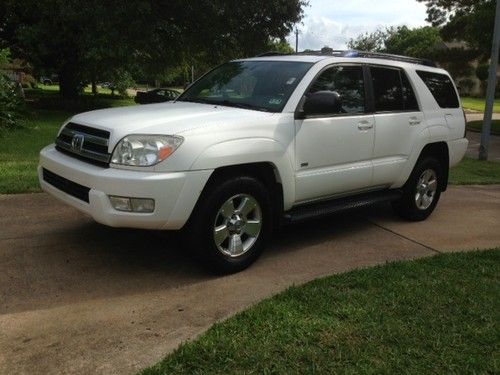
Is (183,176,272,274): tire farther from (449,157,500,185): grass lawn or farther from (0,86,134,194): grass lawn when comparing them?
(449,157,500,185): grass lawn

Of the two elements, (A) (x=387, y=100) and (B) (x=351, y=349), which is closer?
(B) (x=351, y=349)

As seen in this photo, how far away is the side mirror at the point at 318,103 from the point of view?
4625 millimetres

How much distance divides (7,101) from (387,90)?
1008 cm

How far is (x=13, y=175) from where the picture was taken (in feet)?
24.7

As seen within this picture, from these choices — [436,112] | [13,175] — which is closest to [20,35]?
[13,175]

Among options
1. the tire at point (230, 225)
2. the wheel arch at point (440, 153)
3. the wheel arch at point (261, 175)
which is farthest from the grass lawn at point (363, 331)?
the wheel arch at point (440, 153)

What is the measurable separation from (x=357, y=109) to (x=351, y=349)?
2.79 metres

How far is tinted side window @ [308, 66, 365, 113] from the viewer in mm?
5078

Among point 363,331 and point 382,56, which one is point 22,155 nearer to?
point 382,56

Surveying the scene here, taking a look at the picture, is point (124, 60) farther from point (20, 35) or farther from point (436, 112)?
point (436, 112)

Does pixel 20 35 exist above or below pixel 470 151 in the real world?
above

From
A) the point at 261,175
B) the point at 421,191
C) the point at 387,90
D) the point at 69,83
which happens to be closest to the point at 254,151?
the point at 261,175

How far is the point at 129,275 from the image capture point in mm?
4309

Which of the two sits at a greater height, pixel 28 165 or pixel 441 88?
pixel 441 88
